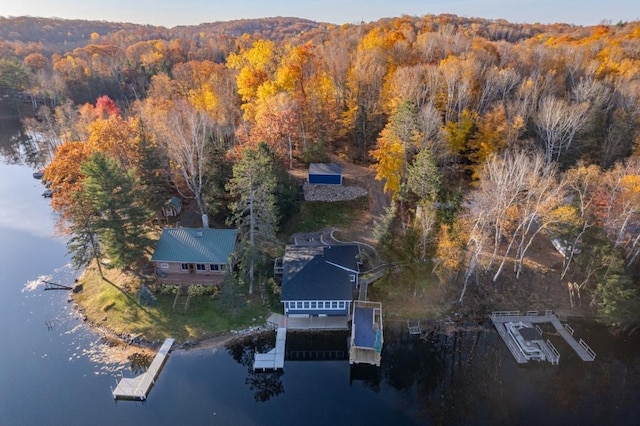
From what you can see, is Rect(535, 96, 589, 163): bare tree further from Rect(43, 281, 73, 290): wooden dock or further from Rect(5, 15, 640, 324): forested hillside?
Rect(43, 281, 73, 290): wooden dock

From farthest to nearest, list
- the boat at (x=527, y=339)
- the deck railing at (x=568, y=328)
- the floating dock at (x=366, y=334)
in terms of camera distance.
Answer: the deck railing at (x=568, y=328) → the boat at (x=527, y=339) → the floating dock at (x=366, y=334)

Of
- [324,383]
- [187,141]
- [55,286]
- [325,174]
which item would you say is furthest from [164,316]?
[325,174]

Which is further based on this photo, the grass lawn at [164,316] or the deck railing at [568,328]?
the deck railing at [568,328]

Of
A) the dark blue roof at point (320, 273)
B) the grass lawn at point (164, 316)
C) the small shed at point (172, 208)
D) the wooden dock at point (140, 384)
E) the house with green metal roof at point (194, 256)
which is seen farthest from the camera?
the small shed at point (172, 208)

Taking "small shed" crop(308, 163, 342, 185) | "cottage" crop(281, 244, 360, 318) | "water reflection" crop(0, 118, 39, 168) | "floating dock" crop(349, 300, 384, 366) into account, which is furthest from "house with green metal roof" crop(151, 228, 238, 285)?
"water reflection" crop(0, 118, 39, 168)

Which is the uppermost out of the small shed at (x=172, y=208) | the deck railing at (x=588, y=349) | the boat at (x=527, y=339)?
the small shed at (x=172, y=208)

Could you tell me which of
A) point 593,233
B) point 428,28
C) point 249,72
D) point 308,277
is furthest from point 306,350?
point 428,28

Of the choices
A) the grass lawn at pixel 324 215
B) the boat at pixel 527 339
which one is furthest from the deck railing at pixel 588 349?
A: the grass lawn at pixel 324 215

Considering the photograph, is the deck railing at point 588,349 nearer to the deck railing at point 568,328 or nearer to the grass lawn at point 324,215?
the deck railing at point 568,328
